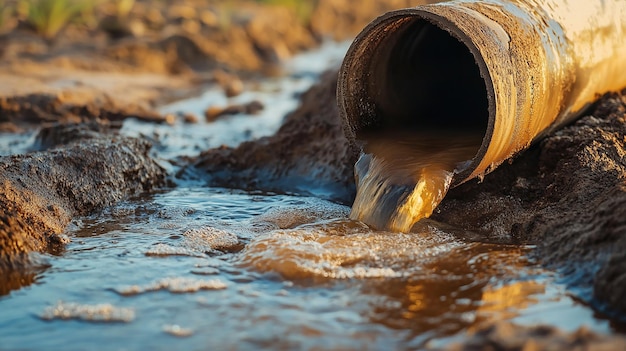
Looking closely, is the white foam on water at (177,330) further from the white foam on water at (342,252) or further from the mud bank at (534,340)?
the mud bank at (534,340)

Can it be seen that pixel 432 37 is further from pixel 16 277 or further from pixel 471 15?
pixel 16 277

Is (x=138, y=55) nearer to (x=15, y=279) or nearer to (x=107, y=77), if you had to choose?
(x=107, y=77)

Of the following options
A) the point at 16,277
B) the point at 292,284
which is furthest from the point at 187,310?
the point at 16,277

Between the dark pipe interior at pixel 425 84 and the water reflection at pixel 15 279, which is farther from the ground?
the dark pipe interior at pixel 425 84

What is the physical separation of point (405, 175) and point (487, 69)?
72 centimetres

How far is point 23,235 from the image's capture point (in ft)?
13.0

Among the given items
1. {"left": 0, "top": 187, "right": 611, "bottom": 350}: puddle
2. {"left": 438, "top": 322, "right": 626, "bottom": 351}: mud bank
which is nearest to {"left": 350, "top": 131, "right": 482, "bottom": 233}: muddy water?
{"left": 0, "top": 187, "right": 611, "bottom": 350}: puddle

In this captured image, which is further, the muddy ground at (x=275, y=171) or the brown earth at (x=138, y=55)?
the brown earth at (x=138, y=55)

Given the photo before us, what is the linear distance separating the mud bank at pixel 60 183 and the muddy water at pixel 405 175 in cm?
159

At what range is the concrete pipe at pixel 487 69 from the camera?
4.15 metres

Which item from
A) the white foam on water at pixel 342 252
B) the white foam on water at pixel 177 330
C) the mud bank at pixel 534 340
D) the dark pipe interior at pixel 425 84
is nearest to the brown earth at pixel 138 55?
the dark pipe interior at pixel 425 84

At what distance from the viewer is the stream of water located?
10.0ft

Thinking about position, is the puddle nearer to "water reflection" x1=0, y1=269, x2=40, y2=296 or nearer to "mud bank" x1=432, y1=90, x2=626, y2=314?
"water reflection" x1=0, y1=269, x2=40, y2=296

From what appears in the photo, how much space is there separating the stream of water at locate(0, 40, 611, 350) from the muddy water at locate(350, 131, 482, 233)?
113mm
